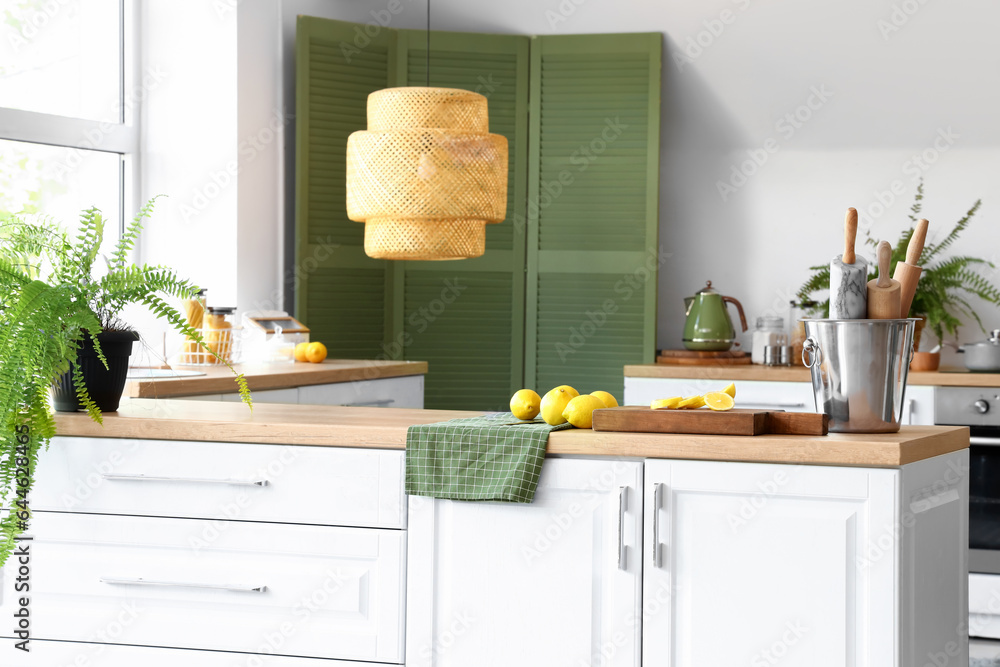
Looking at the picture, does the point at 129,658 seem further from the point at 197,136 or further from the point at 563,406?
the point at 197,136

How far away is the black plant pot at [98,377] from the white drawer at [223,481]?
0.11 m

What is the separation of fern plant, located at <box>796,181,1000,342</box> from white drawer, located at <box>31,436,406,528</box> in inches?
102

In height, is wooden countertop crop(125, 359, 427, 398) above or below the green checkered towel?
above

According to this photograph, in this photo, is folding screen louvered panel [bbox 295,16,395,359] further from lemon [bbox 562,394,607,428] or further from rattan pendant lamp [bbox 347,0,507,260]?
lemon [bbox 562,394,607,428]

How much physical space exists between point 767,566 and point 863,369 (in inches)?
14.9

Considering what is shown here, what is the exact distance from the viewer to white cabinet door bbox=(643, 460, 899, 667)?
5.48 ft

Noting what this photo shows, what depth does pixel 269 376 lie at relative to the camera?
304 cm

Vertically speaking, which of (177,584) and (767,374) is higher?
(767,374)

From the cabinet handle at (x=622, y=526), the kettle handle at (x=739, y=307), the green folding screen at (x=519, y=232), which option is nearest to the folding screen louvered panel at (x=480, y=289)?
the green folding screen at (x=519, y=232)

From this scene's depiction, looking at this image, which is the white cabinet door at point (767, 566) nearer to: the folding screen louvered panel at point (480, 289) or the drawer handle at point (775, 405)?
the drawer handle at point (775, 405)

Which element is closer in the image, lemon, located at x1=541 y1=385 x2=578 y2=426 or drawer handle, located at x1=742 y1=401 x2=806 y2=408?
lemon, located at x1=541 y1=385 x2=578 y2=426

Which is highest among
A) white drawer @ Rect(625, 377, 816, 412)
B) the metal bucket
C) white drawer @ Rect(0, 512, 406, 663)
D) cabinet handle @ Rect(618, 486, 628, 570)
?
the metal bucket

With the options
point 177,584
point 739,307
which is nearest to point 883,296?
point 177,584

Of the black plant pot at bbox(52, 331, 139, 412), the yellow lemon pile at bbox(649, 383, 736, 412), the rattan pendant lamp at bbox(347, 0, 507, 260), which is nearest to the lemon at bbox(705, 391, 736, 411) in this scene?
the yellow lemon pile at bbox(649, 383, 736, 412)
